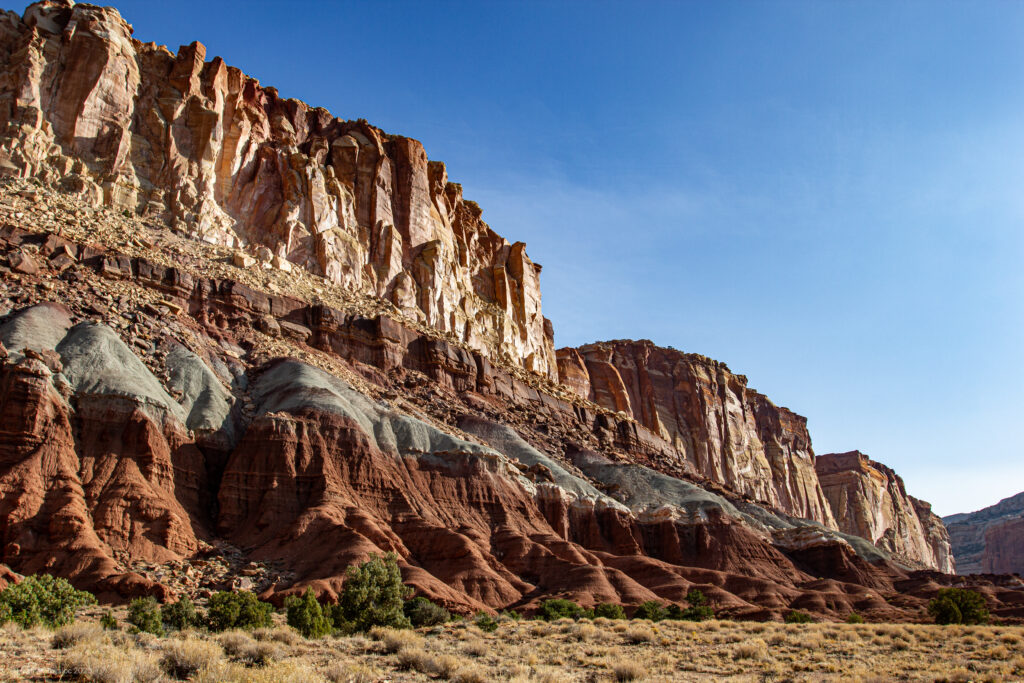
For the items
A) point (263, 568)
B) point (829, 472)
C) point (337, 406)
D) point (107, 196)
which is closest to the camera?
point (263, 568)

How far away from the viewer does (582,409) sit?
3401 inches

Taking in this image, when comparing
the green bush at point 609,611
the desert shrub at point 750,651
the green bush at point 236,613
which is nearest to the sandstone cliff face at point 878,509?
the green bush at point 609,611

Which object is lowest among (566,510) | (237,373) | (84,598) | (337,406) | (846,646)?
(846,646)

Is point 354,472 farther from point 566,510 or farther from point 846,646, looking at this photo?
point 846,646

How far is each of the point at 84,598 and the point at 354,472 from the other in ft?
62.0

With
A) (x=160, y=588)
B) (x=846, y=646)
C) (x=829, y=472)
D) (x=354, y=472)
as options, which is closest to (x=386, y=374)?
(x=354, y=472)

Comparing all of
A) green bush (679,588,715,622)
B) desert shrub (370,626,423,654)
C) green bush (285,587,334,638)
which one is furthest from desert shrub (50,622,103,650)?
green bush (679,588,715,622)

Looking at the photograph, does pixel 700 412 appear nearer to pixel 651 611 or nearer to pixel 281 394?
pixel 281 394

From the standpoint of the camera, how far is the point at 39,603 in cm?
2391

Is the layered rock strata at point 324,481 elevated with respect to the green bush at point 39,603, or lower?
elevated

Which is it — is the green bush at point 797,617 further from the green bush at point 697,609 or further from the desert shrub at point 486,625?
the desert shrub at point 486,625

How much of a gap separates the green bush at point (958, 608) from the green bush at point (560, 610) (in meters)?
18.0

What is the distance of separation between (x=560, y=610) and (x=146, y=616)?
1832cm

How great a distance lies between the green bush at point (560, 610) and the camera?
37344mm
